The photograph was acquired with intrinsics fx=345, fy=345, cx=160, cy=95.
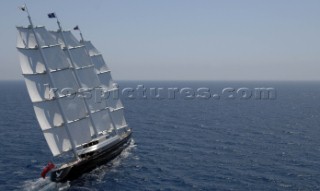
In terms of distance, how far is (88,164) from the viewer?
59938 millimetres

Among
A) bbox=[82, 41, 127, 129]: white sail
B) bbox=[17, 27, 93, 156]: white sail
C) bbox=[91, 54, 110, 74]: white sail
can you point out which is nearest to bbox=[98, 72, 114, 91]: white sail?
bbox=[82, 41, 127, 129]: white sail

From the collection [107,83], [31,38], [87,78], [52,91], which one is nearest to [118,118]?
[107,83]

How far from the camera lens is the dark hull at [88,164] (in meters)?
53.9

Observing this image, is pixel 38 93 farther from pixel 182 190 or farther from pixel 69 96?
pixel 182 190

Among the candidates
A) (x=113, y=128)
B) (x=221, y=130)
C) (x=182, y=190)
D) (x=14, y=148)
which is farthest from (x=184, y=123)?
(x=182, y=190)

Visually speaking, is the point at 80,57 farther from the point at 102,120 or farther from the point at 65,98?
the point at 102,120

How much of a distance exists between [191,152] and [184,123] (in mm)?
38802

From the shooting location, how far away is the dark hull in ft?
177

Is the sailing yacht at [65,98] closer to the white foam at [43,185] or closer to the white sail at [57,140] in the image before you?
the white sail at [57,140]

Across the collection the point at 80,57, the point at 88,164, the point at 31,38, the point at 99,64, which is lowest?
the point at 88,164

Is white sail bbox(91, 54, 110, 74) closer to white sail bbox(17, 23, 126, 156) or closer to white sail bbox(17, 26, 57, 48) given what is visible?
white sail bbox(17, 23, 126, 156)

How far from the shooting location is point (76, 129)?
62.8 metres

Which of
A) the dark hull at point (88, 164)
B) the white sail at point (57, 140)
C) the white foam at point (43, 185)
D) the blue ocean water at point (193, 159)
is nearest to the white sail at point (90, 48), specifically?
the dark hull at point (88, 164)

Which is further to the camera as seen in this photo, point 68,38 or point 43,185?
point 68,38
